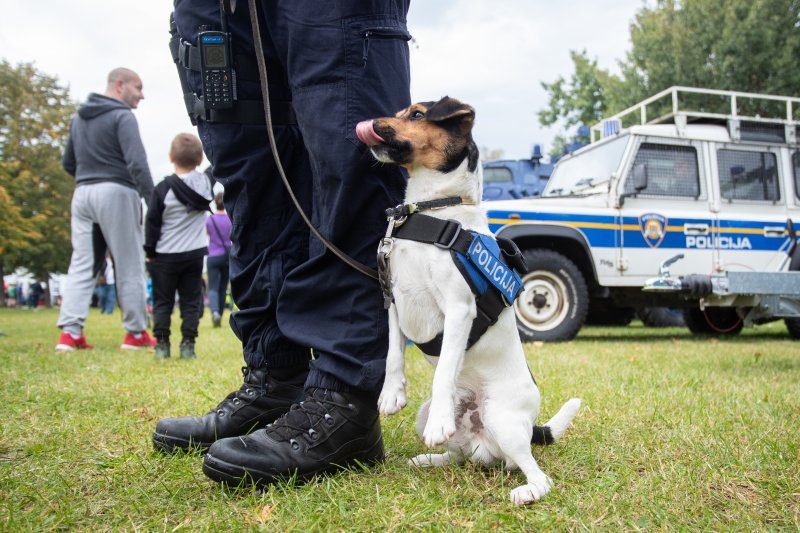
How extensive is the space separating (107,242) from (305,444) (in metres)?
3.94

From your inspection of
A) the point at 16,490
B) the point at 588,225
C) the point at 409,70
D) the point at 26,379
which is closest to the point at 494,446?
the point at 409,70

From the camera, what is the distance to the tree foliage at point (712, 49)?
55.8 feet

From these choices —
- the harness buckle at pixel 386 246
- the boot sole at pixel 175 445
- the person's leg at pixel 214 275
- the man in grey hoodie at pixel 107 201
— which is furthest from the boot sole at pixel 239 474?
the person's leg at pixel 214 275

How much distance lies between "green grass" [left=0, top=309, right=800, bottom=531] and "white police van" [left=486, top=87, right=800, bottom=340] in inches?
111

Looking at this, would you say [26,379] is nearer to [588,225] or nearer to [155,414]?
[155,414]

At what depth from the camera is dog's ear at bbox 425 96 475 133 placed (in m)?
1.76

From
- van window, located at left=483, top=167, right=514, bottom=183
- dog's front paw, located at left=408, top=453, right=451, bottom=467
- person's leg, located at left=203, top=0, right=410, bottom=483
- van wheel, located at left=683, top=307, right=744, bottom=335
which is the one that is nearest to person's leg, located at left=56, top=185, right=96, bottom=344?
person's leg, located at left=203, top=0, right=410, bottom=483

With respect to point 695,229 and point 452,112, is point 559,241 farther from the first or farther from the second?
point 452,112

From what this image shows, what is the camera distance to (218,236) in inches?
318

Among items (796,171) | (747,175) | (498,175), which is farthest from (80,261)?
(498,175)

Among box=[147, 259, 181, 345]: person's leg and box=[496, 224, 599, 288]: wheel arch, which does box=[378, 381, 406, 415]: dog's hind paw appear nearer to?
box=[147, 259, 181, 345]: person's leg

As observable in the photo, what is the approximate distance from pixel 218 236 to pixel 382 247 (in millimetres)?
6865

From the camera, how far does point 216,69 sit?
177cm

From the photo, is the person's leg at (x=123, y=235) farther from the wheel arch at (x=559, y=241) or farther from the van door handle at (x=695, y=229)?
the van door handle at (x=695, y=229)
